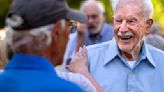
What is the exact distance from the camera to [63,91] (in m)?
2.91

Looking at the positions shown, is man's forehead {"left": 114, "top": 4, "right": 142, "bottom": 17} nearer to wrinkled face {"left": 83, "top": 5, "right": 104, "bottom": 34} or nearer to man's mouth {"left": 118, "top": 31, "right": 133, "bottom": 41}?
man's mouth {"left": 118, "top": 31, "right": 133, "bottom": 41}

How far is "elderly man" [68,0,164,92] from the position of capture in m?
4.80

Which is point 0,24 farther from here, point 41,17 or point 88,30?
point 41,17

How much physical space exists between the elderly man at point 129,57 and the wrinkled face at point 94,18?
503 centimetres

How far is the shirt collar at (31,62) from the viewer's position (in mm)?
2992

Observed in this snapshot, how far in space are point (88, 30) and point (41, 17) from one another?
279 inches

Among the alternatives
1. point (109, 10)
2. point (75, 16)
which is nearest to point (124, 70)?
point (75, 16)

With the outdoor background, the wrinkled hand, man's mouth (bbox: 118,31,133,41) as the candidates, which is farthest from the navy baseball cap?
the outdoor background

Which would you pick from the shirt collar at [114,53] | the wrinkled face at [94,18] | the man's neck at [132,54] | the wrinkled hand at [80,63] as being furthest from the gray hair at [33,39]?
the wrinkled face at [94,18]

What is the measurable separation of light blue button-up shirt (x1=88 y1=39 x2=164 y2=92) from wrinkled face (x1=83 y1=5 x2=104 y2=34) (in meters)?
5.10

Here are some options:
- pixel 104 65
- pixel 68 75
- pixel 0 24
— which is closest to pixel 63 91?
pixel 68 75

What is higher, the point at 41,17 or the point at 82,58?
the point at 41,17

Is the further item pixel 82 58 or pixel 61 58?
pixel 82 58

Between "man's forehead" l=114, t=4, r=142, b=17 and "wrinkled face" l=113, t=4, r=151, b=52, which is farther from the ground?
"man's forehead" l=114, t=4, r=142, b=17
